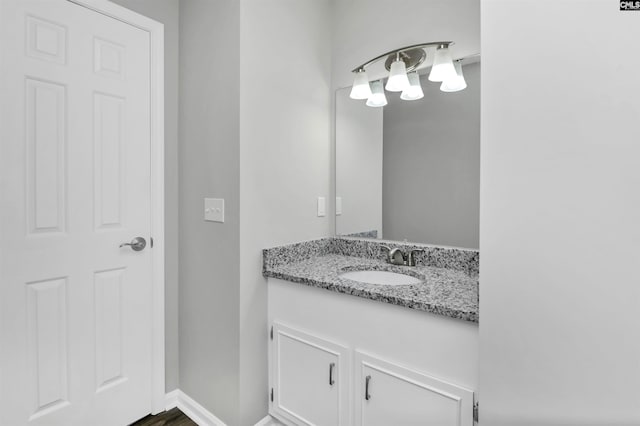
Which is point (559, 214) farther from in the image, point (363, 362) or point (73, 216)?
point (73, 216)

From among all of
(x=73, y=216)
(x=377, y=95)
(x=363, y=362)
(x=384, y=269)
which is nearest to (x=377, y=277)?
(x=384, y=269)

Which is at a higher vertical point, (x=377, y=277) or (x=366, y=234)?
(x=366, y=234)

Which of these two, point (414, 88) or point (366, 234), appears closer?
point (414, 88)

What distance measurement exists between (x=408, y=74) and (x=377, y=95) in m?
0.20

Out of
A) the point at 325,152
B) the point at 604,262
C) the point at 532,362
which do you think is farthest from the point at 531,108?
the point at 325,152

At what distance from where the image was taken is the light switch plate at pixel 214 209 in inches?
61.1

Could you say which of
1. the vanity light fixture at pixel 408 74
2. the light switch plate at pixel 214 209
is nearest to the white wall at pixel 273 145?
the light switch plate at pixel 214 209

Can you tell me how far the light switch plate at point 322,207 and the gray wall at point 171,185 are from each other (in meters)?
0.82

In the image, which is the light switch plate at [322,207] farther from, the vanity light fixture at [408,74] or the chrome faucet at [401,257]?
the vanity light fixture at [408,74]

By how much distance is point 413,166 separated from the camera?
173 centimetres

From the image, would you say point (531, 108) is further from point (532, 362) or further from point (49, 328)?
point (49, 328)

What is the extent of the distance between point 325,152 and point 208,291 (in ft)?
3.41

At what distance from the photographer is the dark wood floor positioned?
167cm

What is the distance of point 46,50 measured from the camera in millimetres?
1355
